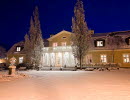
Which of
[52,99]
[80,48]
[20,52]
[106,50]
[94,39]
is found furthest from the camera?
[20,52]

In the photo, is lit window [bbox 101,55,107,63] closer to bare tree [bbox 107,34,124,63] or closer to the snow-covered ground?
bare tree [bbox 107,34,124,63]

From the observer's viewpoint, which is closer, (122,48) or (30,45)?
(122,48)

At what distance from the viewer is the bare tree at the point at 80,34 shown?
3003 centimetres

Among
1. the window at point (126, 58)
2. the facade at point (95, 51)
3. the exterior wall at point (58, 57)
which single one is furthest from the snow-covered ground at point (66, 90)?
the exterior wall at point (58, 57)

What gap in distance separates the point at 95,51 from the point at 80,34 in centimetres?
547

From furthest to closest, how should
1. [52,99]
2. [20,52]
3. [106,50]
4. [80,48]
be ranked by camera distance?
[20,52], [106,50], [80,48], [52,99]

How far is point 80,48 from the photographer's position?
3003 centimetres

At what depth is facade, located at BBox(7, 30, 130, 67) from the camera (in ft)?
104

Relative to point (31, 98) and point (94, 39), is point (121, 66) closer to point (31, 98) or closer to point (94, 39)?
point (94, 39)

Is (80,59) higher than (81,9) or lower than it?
lower

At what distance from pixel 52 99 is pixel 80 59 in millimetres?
22346

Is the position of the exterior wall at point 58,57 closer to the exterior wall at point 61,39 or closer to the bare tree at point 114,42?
the exterior wall at point 61,39

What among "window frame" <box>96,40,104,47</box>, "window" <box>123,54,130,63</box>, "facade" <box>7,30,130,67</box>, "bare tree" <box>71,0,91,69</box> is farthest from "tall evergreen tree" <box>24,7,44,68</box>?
"window" <box>123,54,130,63</box>

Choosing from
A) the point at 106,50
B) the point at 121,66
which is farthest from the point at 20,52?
the point at 121,66
